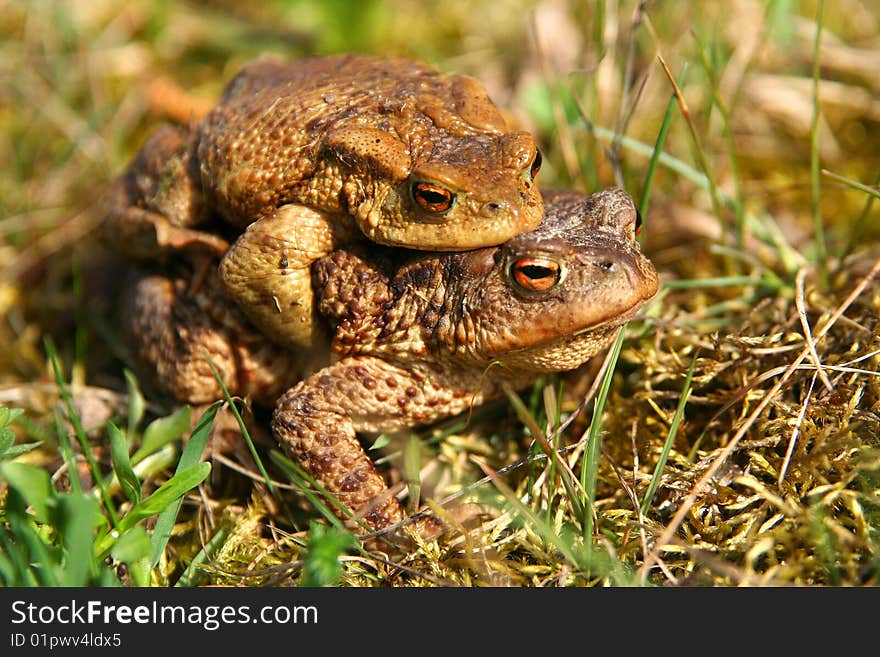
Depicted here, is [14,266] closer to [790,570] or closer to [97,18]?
[97,18]

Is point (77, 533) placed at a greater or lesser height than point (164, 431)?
greater

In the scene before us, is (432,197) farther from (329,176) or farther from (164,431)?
(164,431)

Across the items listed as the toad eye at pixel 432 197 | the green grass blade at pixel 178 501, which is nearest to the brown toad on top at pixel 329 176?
the toad eye at pixel 432 197

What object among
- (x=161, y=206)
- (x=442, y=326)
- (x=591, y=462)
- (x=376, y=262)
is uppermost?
(x=161, y=206)

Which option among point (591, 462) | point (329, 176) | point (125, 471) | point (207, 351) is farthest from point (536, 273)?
point (125, 471)

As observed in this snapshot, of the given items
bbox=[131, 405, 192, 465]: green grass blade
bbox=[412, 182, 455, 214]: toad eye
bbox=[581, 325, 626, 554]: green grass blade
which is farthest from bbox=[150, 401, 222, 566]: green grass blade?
bbox=[581, 325, 626, 554]: green grass blade
